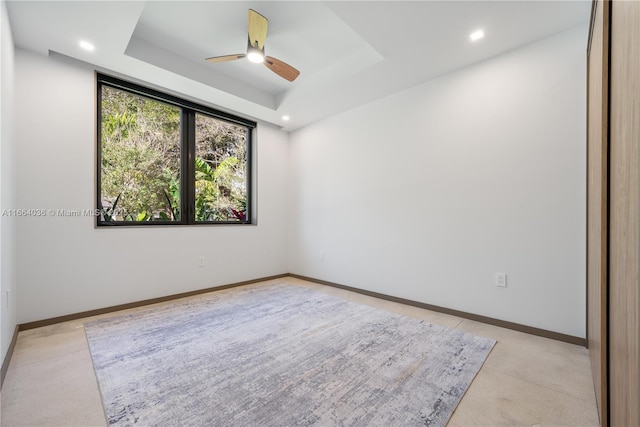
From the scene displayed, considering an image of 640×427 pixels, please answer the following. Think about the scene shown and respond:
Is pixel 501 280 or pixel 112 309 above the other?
pixel 501 280

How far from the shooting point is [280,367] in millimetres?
1756

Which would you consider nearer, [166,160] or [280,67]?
[280,67]

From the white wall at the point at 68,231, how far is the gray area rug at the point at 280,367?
42 cm

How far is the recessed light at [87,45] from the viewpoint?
7.56 feet

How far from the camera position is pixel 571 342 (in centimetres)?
209

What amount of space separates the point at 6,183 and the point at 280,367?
2.28 m

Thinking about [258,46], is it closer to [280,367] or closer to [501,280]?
[280,367]

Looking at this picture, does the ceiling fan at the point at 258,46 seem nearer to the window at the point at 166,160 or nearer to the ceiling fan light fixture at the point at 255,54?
the ceiling fan light fixture at the point at 255,54

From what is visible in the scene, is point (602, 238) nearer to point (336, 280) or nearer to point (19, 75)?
point (336, 280)

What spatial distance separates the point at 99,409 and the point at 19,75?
2.84 m

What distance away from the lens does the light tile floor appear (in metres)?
1.31

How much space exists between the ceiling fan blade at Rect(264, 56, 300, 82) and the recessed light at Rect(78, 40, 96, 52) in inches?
58.7

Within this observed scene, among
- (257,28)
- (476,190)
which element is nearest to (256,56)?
(257,28)

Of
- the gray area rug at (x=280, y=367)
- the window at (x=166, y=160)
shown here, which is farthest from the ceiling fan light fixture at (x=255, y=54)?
the gray area rug at (x=280, y=367)
